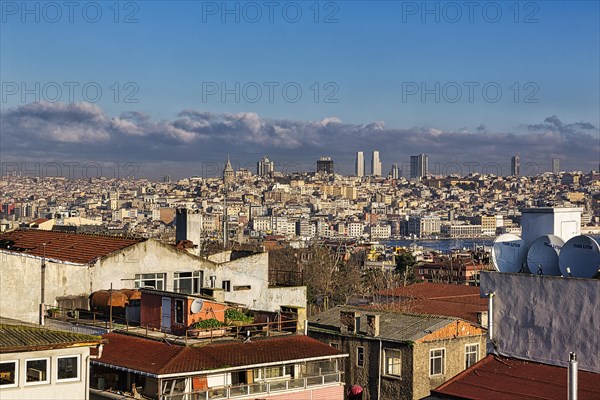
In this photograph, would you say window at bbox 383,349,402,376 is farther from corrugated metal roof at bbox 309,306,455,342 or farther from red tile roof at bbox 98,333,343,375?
red tile roof at bbox 98,333,343,375

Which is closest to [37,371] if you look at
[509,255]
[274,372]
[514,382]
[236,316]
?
[274,372]

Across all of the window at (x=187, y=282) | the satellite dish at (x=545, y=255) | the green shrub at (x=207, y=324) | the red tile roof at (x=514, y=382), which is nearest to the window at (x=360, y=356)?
the window at (x=187, y=282)

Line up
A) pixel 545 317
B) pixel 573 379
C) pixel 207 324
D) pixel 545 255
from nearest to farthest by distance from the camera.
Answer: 1. pixel 573 379
2. pixel 545 317
3. pixel 545 255
4. pixel 207 324

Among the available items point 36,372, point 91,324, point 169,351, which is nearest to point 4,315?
point 91,324

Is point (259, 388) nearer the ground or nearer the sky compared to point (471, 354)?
nearer the sky

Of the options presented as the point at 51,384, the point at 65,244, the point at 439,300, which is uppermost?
the point at 65,244

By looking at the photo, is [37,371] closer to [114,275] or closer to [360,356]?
[114,275]
